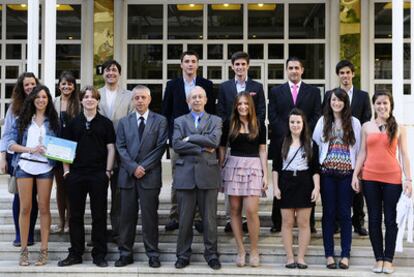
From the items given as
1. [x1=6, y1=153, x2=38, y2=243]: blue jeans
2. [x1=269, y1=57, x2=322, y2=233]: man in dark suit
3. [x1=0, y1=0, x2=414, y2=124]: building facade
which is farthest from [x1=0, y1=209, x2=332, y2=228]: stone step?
[x1=0, y1=0, x2=414, y2=124]: building facade

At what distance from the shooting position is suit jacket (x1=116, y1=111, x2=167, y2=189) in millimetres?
5793

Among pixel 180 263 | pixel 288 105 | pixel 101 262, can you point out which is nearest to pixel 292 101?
pixel 288 105

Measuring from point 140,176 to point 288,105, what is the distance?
1.90 meters

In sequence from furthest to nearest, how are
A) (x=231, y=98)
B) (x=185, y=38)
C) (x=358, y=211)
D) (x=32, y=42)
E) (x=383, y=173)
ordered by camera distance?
(x=185, y=38) < (x=32, y=42) < (x=358, y=211) < (x=231, y=98) < (x=383, y=173)

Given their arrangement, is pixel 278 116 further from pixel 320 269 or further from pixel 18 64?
pixel 18 64

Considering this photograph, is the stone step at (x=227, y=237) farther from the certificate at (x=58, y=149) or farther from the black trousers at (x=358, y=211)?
the certificate at (x=58, y=149)

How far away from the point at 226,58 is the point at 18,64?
15.6 feet

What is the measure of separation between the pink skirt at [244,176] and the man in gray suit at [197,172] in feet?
0.47

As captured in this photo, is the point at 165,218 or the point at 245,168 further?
the point at 165,218

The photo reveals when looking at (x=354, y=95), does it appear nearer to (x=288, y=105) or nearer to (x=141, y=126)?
(x=288, y=105)

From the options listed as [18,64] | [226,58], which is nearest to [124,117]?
[226,58]

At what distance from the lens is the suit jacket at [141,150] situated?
19.0 feet

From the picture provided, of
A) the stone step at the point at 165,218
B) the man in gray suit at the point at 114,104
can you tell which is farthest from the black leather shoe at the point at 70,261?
the stone step at the point at 165,218

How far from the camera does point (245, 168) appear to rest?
5750 millimetres
